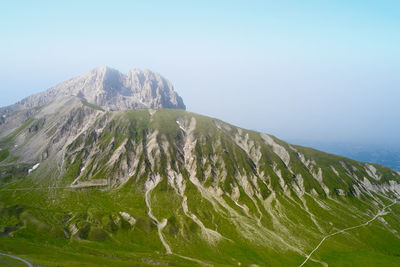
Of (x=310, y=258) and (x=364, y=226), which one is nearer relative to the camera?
(x=310, y=258)

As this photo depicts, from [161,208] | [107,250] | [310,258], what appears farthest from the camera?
[161,208]

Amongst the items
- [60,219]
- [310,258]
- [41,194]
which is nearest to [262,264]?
[310,258]

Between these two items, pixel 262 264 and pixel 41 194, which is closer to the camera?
pixel 262 264

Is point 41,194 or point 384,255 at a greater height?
point 384,255

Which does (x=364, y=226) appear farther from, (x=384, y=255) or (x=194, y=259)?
(x=194, y=259)

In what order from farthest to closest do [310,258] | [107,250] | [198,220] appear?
[198,220], [310,258], [107,250]

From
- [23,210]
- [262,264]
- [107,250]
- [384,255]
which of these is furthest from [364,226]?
[23,210]

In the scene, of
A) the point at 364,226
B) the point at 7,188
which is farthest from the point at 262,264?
the point at 7,188

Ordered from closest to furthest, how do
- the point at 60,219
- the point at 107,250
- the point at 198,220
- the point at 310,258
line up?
the point at 107,250 < the point at 310,258 < the point at 60,219 < the point at 198,220

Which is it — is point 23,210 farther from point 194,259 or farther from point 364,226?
point 364,226
